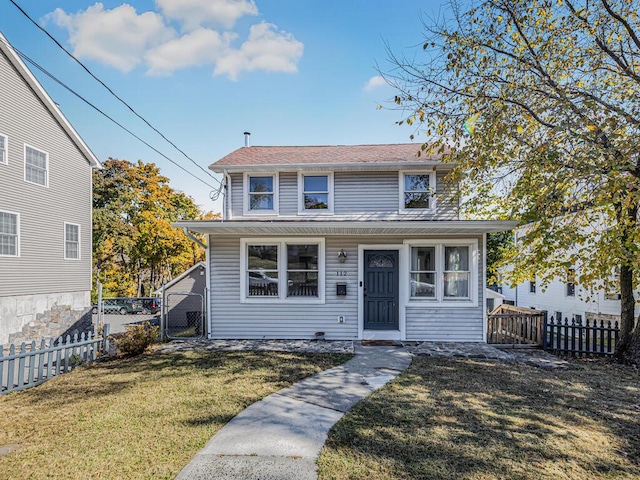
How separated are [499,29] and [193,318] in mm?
13498

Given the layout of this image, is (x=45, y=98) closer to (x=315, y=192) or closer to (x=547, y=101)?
(x=315, y=192)

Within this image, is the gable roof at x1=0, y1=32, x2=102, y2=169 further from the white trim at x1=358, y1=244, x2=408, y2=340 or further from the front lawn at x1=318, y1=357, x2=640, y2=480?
the front lawn at x1=318, y1=357, x2=640, y2=480

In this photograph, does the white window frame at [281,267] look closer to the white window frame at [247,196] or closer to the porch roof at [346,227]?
the porch roof at [346,227]

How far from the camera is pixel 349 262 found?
8922 mm

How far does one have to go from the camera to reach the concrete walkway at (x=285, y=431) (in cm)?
305

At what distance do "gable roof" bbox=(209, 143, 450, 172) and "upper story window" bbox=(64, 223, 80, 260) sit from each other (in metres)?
8.21

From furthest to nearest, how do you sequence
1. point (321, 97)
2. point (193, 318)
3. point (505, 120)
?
point (193, 318)
point (321, 97)
point (505, 120)

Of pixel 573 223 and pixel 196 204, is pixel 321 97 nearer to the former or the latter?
pixel 573 223

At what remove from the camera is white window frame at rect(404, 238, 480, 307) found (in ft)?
28.5

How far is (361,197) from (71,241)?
12.2 metres

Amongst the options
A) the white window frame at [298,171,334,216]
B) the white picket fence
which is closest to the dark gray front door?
the white window frame at [298,171,334,216]

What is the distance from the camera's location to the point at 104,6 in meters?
7.59

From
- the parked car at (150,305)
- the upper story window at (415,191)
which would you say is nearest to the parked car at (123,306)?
the parked car at (150,305)

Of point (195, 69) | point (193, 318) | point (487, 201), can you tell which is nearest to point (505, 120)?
point (487, 201)
